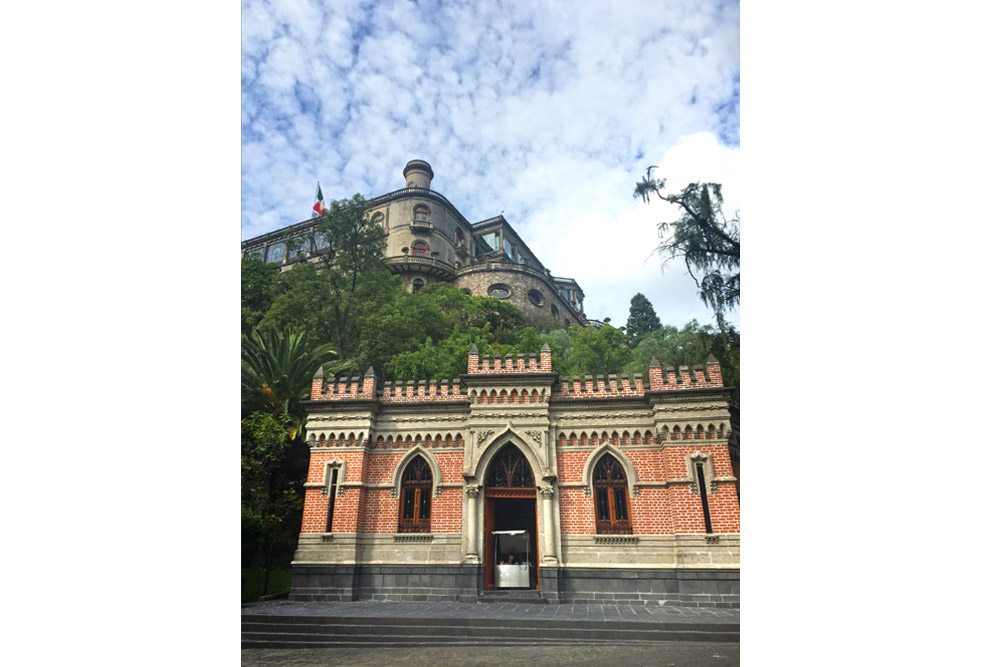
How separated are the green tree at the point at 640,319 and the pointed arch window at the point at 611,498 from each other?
102 inches

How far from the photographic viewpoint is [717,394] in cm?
894

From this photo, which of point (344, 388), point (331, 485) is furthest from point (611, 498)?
point (344, 388)

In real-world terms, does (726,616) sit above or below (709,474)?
below

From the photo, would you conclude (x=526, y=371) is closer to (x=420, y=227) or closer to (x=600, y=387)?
(x=600, y=387)

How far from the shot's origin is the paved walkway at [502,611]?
708 cm

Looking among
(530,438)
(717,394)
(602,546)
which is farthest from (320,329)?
(717,394)

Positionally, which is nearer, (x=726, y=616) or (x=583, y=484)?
(x=726, y=616)

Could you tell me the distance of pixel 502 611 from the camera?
7617 mm

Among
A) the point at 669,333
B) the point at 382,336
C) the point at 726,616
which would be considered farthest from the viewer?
the point at 382,336

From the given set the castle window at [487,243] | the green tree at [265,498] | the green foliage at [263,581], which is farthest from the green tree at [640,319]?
the castle window at [487,243]

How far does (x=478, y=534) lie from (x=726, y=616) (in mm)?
3867

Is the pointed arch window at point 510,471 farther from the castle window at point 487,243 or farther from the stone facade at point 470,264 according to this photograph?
the castle window at point 487,243

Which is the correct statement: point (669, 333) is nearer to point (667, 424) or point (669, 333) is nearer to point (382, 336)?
point (667, 424)
